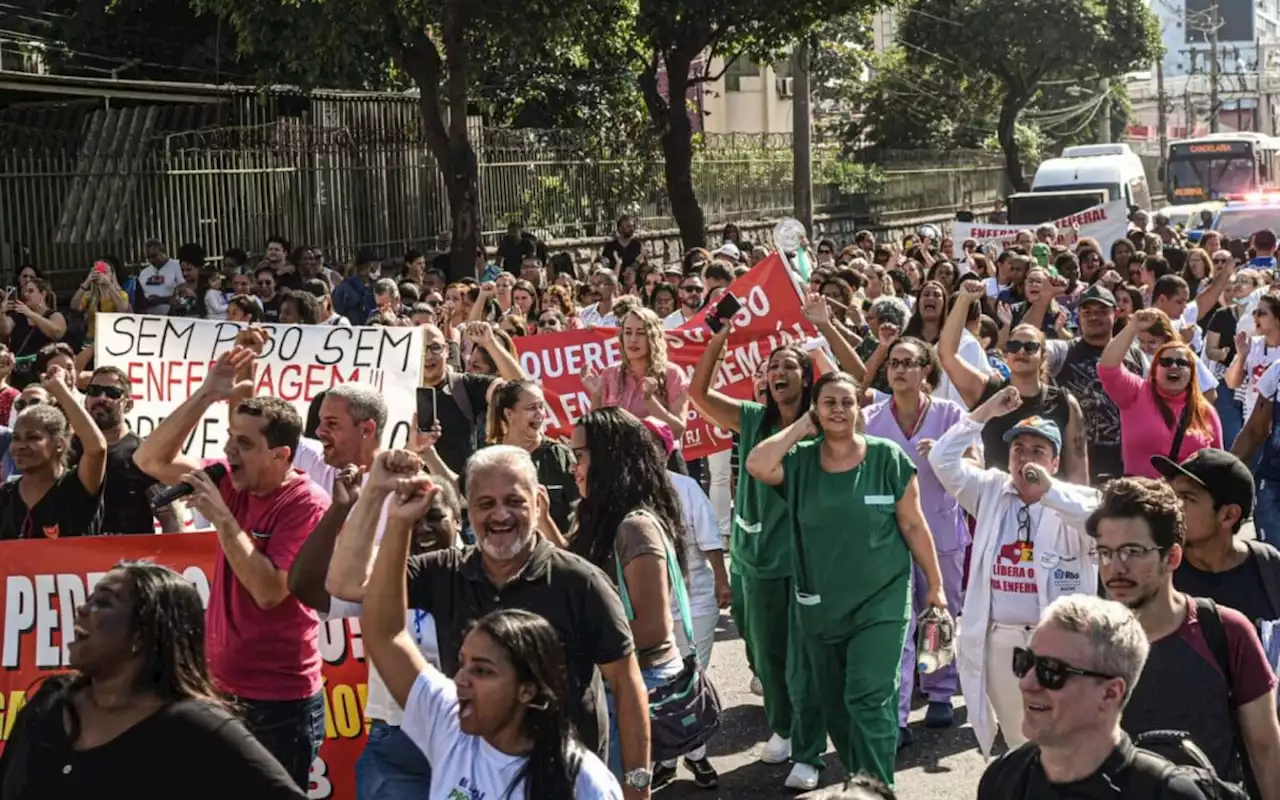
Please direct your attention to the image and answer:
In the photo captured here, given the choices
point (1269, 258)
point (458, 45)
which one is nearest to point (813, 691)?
point (1269, 258)

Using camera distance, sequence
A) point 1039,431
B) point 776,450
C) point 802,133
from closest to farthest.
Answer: point 1039,431 → point 776,450 → point 802,133

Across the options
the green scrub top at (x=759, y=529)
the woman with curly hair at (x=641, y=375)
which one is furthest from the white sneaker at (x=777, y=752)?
the woman with curly hair at (x=641, y=375)

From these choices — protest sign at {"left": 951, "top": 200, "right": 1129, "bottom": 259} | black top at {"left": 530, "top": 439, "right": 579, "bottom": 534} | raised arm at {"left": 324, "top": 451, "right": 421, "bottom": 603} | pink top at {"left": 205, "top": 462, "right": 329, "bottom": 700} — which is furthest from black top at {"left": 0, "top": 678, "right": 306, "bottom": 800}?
protest sign at {"left": 951, "top": 200, "right": 1129, "bottom": 259}

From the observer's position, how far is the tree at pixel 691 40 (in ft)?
84.4

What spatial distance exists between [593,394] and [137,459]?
3.25 meters

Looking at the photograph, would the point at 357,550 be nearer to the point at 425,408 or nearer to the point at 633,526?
the point at 633,526

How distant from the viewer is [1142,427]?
30.1 feet

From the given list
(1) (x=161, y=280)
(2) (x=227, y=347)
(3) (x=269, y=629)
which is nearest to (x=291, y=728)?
(3) (x=269, y=629)

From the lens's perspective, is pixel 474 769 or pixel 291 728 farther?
pixel 291 728

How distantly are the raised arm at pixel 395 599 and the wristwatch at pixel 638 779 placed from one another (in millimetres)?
708

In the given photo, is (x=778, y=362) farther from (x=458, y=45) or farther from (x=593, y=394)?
(x=458, y=45)

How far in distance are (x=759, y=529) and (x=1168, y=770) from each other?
434 centimetres

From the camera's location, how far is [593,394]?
9500mm

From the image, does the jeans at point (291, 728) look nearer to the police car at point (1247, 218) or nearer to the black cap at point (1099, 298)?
the black cap at point (1099, 298)
